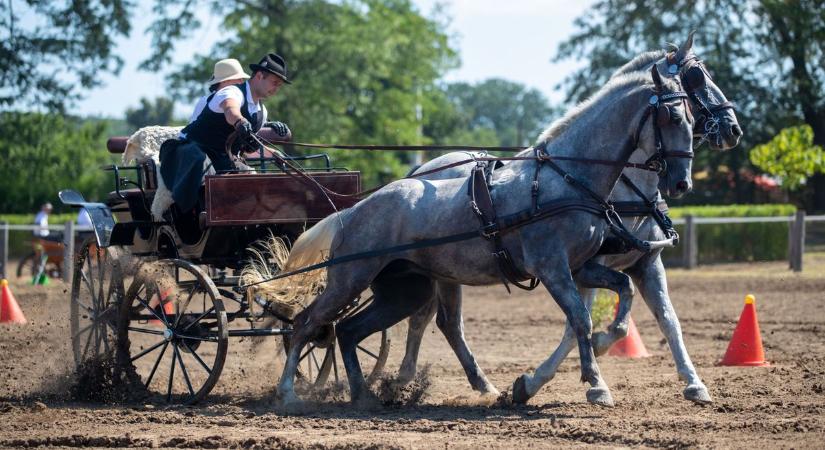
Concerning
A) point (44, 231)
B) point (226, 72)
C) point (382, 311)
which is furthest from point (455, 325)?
point (44, 231)

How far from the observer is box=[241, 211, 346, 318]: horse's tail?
24.6 feet

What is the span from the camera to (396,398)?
778 cm

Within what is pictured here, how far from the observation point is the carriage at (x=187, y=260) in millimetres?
7527

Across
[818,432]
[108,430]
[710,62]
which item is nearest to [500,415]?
[818,432]

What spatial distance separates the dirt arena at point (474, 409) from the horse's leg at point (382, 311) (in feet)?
1.35

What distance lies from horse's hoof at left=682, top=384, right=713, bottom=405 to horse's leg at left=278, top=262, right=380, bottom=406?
218 centimetres

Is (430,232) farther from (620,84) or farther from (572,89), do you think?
(572,89)

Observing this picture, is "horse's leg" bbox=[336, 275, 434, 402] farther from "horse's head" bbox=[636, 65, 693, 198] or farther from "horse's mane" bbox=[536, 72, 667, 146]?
"horse's head" bbox=[636, 65, 693, 198]

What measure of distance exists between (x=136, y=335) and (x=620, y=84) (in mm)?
7551

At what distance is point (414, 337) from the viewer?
327 inches

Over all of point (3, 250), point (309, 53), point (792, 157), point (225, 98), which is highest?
point (309, 53)

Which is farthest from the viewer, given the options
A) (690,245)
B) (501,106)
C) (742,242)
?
(501,106)

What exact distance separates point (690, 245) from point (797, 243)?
2155 millimetres

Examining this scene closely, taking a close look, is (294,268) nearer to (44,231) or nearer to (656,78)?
(656,78)
